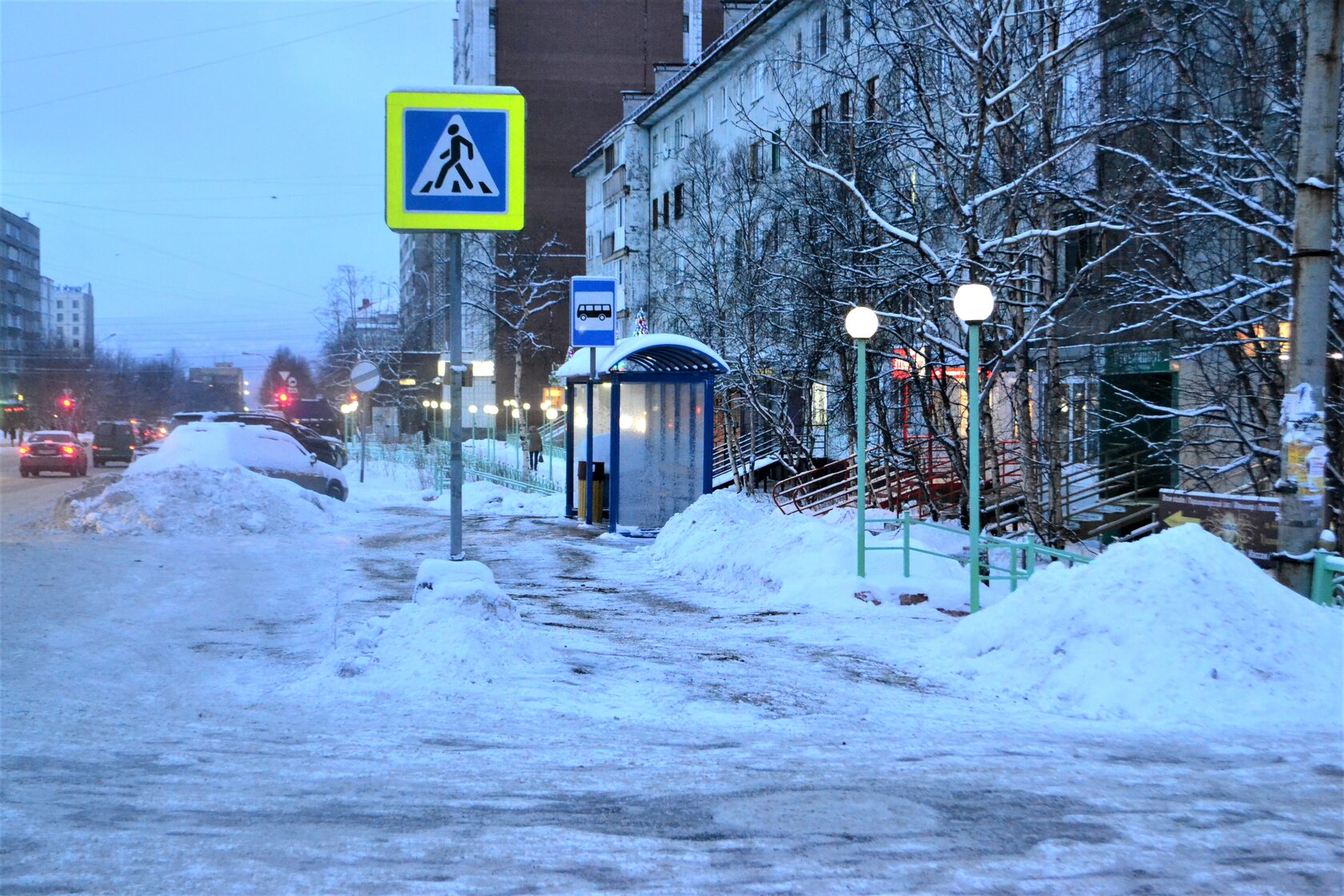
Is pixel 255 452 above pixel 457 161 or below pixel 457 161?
below

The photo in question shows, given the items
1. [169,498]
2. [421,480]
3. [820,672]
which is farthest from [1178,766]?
[421,480]

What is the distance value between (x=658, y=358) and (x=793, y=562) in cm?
830

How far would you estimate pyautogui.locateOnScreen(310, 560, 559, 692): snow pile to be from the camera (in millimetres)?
8094

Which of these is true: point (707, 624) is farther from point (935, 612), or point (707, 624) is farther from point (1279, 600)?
point (1279, 600)

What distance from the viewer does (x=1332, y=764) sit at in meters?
6.27

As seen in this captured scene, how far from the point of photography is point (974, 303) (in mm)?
10898

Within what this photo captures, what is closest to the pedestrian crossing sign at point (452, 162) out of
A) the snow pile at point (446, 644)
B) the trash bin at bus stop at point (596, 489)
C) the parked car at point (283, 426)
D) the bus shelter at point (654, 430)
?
the snow pile at point (446, 644)

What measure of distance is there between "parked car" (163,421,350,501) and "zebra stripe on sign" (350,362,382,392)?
2.12m

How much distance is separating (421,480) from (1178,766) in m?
31.4

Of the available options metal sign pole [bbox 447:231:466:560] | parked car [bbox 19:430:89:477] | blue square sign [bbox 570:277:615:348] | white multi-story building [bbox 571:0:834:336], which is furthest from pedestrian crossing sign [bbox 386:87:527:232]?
parked car [bbox 19:430:89:477]

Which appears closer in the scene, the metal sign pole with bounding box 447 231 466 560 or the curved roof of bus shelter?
the metal sign pole with bounding box 447 231 466 560

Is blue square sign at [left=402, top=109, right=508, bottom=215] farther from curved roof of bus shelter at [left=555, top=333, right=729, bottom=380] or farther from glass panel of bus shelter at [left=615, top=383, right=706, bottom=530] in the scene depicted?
glass panel of bus shelter at [left=615, top=383, right=706, bottom=530]


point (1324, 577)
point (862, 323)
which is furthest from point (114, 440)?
point (1324, 577)

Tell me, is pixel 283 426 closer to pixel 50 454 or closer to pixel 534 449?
pixel 50 454
